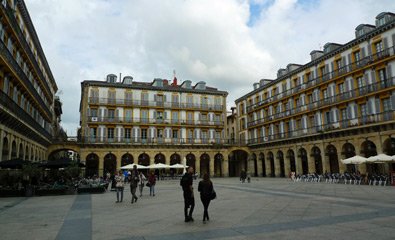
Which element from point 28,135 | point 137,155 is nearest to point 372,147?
point 137,155

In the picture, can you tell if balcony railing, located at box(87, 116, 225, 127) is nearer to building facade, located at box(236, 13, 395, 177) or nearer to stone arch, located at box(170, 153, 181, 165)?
stone arch, located at box(170, 153, 181, 165)

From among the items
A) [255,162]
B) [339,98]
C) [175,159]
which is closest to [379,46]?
[339,98]

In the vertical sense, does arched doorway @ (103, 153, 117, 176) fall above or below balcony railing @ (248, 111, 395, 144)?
below

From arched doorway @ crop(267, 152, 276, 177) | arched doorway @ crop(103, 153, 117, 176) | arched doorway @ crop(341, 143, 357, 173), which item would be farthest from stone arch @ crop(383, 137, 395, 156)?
arched doorway @ crop(103, 153, 117, 176)

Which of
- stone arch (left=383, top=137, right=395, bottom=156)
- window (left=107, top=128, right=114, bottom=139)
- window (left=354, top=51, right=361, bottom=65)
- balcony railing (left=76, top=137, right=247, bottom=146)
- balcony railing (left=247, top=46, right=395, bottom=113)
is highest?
window (left=354, top=51, right=361, bottom=65)

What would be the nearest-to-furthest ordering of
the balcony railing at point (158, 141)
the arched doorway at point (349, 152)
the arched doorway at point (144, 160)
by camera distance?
the arched doorway at point (349, 152), the balcony railing at point (158, 141), the arched doorway at point (144, 160)

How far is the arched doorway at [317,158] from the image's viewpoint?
35.6 meters

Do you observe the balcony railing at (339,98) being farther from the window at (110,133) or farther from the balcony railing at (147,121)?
the window at (110,133)

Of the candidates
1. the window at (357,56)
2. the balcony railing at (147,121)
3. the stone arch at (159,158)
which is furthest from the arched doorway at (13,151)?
the window at (357,56)

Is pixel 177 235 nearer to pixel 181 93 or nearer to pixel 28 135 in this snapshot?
pixel 28 135

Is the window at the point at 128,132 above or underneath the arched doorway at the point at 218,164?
above

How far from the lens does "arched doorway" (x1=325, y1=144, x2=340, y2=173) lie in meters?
33.7

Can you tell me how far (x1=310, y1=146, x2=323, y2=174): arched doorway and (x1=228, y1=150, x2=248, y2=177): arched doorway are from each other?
14.3 meters

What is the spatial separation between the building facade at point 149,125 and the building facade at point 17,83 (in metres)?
11.1
